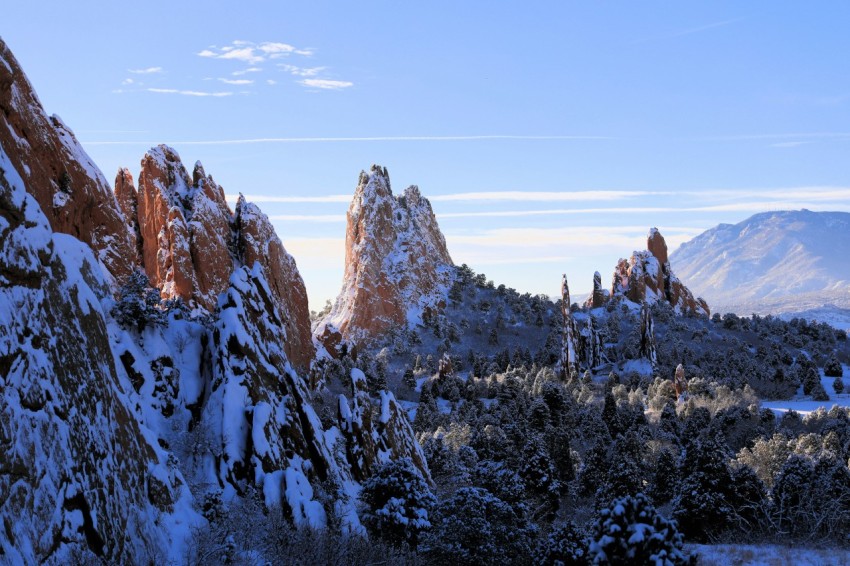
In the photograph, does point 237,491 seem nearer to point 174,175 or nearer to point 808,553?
point 808,553

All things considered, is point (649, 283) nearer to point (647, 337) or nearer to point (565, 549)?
point (647, 337)

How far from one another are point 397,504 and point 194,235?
59539mm

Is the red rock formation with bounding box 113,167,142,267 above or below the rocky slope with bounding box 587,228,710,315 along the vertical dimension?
above

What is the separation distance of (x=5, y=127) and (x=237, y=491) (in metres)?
29.4

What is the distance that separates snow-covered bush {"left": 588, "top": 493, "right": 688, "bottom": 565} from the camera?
76.8 ft

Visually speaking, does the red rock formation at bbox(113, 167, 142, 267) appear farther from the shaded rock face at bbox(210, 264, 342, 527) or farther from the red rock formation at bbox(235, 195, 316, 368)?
the shaded rock face at bbox(210, 264, 342, 527)

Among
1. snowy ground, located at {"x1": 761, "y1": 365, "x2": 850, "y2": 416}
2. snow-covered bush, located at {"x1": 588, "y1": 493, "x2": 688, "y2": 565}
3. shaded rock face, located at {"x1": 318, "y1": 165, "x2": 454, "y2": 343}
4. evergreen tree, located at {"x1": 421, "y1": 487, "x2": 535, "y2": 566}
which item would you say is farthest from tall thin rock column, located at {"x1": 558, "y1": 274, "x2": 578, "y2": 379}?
snow-covered bush, located at {"x1": 588, "y1": 493, "x2": 688, "y2": 565}

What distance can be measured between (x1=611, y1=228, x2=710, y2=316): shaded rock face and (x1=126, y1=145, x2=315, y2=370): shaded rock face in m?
91.6

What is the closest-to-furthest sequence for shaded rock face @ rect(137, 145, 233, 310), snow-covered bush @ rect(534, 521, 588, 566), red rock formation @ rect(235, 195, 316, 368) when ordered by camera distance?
1. snow-covered bush @ rect(534, 521, 588, 566)
2. shaded rock face @ rect(137, 145, 233, 310)
3. red rock formation @ rect(235, 195, 316, 368)

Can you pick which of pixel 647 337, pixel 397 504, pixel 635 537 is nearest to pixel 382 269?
pixel 647 337

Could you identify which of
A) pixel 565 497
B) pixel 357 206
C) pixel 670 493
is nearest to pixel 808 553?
pixel 670 493

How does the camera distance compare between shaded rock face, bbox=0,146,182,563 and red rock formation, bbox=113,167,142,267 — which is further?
red rock formation, bbox=113,167,142,267

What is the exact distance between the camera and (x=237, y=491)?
3384 centimetres

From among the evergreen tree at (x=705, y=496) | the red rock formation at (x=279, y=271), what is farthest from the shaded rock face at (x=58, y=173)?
the evergreen tree at (x=705, y=496)
